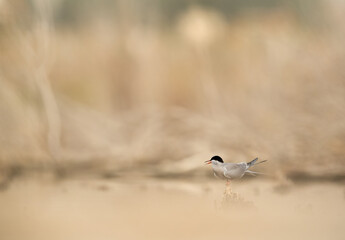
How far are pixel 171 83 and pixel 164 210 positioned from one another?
0.56 m

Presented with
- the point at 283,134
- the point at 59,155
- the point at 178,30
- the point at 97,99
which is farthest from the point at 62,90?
the point at 283,134

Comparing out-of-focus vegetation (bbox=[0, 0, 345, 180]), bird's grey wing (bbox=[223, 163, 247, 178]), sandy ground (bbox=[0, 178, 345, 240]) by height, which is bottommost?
sandy ground (bbox=[0, 178, 345, 240])

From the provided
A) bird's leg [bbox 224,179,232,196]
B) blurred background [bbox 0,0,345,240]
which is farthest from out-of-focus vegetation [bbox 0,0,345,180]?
bird's leg [bbox 224,179,232,196]

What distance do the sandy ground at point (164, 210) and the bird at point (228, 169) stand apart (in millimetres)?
47

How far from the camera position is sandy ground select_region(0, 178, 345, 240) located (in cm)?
175

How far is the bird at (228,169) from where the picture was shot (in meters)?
1.82

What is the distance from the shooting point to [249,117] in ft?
6.26

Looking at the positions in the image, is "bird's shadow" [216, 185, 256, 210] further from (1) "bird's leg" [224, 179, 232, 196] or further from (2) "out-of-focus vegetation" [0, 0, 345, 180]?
(2) "out-of-focus vegetation" [0, 0, 345, 180]

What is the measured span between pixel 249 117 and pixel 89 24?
2.72 ft

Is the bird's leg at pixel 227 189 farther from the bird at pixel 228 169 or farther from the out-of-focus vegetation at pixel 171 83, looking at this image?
the out-of-focus vegetation at pixel 171 83

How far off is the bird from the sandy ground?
0.15 feet

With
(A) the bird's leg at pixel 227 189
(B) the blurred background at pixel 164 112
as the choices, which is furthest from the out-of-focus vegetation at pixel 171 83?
(A) the bird's leg at pixel 227 189

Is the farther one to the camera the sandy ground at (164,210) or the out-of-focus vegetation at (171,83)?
the out-of-focus vegetation at (171,83)

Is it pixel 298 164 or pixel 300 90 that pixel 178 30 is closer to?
pixel 300 90
